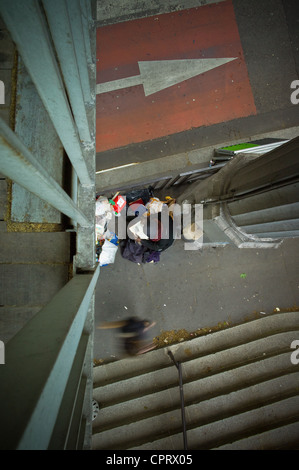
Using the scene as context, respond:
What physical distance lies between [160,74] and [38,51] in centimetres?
556

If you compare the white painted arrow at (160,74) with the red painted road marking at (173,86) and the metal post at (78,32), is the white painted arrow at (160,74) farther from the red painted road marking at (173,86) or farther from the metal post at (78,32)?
the metal post at (78,32)

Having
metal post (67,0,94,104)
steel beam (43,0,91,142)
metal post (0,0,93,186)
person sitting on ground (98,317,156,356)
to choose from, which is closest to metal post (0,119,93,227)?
metal post (0,0,93,186)

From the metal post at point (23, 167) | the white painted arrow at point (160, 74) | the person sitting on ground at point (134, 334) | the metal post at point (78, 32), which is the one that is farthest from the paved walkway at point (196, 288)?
the metal post at point (23, 167)

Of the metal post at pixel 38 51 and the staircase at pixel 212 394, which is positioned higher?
the metal post at pixel 38 51

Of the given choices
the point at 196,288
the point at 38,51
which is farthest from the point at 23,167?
the point at 196,288

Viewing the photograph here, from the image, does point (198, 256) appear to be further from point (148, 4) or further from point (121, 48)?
point (148, 4)

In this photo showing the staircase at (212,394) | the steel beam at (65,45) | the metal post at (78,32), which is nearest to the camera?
the steel beam at (65,45)

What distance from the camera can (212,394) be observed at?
14.6 feet

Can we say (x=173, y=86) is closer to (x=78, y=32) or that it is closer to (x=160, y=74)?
(x=160, y=74)

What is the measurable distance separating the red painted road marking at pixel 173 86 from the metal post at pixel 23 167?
455 cm

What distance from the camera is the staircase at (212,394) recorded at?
411 cm

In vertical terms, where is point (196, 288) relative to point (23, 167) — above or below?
below

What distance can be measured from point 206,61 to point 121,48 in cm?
191

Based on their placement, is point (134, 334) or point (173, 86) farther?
point (173, 86)
